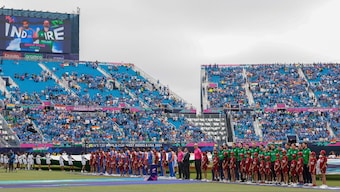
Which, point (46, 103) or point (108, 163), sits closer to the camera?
point (108, 163)

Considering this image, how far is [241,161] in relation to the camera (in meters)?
28.7

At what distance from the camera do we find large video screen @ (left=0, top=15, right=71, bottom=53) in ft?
246

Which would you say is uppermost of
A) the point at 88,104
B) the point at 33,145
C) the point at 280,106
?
the point at 88,104

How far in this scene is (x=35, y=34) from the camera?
76.5 m

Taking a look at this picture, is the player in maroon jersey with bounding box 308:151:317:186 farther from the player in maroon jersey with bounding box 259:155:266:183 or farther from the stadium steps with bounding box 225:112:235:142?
the stadium steps with bounding box 225:112:235:142

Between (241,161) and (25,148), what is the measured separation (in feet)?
102

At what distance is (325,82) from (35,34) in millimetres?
38412

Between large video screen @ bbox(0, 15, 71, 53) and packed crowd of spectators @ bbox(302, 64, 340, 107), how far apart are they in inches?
1290

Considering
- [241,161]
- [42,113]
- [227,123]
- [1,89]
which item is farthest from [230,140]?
[241,161]

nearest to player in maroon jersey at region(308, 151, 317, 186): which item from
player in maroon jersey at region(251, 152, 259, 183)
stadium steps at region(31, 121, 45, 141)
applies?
player in maroon jersey at region(251, 152, 259, 183)

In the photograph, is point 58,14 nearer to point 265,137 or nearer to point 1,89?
point 1,89

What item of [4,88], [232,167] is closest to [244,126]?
[4,88]

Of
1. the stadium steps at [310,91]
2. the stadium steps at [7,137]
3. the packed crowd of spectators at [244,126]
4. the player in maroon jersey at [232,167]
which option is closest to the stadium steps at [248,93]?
the packed crowd of spectators at [244,126]

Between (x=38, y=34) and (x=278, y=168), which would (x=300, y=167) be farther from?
(x=38, y=34)
